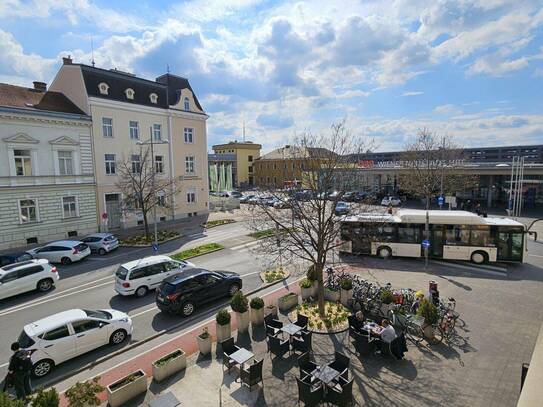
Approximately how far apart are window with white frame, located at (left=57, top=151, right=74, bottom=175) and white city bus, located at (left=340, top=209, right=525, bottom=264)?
24250mm

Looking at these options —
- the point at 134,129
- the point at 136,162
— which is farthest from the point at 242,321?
the point at 134,129

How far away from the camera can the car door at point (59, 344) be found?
32.3ft

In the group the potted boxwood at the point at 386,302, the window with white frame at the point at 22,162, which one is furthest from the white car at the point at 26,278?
the potted boxwood at the point at 386,302

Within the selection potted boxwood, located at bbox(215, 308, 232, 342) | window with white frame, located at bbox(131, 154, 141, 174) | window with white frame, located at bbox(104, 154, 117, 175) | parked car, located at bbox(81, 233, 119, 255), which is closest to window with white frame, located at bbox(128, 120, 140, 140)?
window with white frame, located at bbox(131, 154, 141, 174)

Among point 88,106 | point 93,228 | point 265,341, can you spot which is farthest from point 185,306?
point 88,106

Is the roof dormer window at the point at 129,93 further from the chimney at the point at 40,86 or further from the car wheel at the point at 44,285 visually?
the car wheel at the point at 44,285

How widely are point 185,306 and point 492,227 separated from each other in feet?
56.8

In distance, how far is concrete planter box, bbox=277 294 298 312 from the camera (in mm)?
13688

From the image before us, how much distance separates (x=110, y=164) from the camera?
1260 inches

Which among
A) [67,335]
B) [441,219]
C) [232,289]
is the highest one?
[441,219]

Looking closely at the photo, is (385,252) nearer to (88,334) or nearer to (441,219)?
(441,219)

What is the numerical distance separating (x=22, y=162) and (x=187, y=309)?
2182 centimetres

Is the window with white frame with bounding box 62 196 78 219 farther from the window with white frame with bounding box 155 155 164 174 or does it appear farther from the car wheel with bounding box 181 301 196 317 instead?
the car wheel with bounding box 181 301 196 317

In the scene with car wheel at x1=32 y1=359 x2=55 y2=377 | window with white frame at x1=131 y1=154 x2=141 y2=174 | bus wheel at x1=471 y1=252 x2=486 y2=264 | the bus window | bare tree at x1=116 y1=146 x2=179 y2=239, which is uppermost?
window with white frame at x1=131 y1=154 x2=141 y2=174
